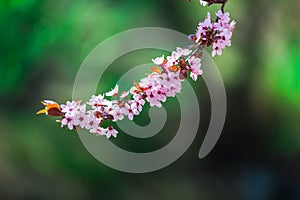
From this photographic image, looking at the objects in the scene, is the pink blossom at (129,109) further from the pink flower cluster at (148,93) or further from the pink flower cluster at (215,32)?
the pink flower cluster at (215,32)

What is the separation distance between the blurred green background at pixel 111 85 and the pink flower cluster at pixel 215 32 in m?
Result: 2.09

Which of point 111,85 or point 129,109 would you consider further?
point 111,85

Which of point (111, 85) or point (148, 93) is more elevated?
point (111, 85)

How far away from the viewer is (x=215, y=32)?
1.23m

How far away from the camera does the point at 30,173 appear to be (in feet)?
11.2

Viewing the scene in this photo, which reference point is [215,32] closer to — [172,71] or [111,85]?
[172,71]

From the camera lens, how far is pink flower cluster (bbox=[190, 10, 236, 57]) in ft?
3.96

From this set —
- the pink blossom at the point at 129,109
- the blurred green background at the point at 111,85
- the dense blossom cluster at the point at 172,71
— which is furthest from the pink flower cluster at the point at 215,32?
the blurred green background at the point at 111,85

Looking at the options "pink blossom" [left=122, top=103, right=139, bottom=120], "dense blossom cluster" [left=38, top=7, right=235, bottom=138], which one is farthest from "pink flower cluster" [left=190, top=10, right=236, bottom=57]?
"pink blossom" [left=122, top=103, right=139, bottom=120]

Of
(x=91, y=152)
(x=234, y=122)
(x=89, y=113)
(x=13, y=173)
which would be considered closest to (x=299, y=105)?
(x=234, y=122)

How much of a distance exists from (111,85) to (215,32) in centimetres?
211

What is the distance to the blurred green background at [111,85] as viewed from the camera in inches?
134

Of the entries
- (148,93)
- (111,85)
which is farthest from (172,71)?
(111,85)

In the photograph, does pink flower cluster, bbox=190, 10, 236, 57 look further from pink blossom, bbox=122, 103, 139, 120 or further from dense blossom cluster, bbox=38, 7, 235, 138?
pink blossom, bbox=122, 103, 139, 120
